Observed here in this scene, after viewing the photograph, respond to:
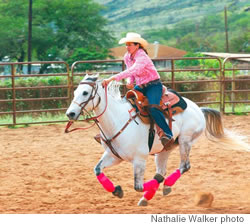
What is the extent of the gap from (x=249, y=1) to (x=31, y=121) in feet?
473

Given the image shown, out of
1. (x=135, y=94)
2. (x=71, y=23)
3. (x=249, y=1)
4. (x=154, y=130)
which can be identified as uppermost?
(x=249, y=1)

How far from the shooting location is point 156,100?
5.55 meters

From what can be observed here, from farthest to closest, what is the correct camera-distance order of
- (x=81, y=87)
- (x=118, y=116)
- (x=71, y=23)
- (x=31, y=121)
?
(x=71, y=23)
(x=31, y=121)
(x=118, y=116)
(x=81, y=87)

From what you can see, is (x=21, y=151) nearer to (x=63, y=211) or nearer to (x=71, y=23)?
(x=63, y=211)

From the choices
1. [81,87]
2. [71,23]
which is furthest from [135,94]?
[71,23]

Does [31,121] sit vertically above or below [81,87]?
below

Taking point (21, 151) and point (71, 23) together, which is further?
point (71, 23)

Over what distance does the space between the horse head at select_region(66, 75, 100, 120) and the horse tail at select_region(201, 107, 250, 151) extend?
203 cm

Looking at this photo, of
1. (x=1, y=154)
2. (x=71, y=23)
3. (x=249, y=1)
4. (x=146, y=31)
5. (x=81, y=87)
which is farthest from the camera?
(x=249, y=1)

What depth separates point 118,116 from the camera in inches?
214

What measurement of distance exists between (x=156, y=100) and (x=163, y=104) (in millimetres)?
229

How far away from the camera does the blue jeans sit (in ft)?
17.9

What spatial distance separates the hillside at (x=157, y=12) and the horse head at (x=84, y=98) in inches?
4945

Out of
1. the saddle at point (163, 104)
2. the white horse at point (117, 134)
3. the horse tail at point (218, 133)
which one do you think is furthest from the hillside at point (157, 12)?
the white horse at point (117, 134)
